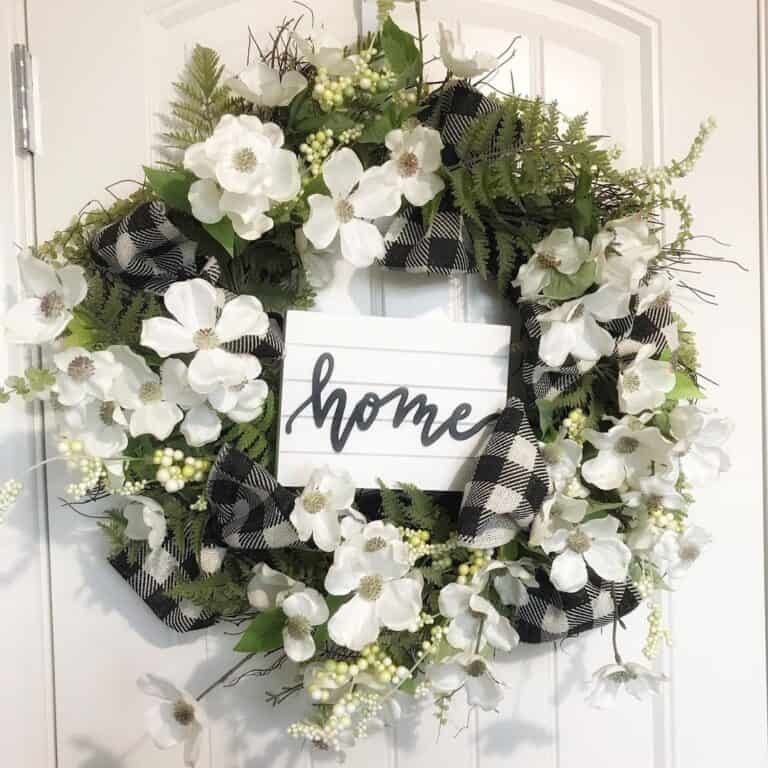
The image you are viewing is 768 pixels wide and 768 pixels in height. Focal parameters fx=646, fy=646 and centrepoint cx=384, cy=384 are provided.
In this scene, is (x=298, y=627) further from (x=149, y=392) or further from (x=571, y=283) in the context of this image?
(x=571, y=283)

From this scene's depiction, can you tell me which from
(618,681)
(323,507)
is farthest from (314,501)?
(618,681)

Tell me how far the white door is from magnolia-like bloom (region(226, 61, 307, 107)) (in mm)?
126

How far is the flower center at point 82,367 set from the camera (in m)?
0.67

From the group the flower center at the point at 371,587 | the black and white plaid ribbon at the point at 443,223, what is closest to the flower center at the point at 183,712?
the flower center at the point at 371,587

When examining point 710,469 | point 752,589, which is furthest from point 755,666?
point 710,469

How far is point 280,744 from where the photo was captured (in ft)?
2.79

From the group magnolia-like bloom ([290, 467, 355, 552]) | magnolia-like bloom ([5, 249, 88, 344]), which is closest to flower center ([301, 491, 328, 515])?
magnolia-like bloom ([290, 467, 355, 552])

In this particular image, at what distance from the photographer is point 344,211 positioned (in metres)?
0.70

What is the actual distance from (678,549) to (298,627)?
18.1 inches

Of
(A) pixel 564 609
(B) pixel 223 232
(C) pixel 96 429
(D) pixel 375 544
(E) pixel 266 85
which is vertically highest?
(E) pixel 266 85

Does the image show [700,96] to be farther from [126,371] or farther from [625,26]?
[126,371]

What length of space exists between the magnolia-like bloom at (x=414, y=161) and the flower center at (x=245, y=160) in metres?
0.15

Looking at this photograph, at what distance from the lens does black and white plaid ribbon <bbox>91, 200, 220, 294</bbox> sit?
694 millimetres

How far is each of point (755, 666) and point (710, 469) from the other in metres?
0.38
